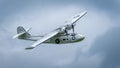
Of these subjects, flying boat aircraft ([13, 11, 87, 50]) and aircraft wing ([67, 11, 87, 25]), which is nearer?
flying boat aircraft ([13, 11, 87, 50])

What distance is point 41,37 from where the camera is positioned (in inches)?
4624

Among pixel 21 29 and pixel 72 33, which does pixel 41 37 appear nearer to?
pixel 72 33

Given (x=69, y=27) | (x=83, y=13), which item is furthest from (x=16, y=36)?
(x=83, y=13)

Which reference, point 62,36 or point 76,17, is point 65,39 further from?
point 76,17

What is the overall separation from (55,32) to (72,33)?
194 inches

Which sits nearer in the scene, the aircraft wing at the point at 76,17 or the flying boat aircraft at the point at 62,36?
the flying boat aircraft at the point at 62,36

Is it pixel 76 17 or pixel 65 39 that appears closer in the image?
pixel 65 39

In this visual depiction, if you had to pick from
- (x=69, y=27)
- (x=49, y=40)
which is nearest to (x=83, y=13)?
(x=69, y=27)

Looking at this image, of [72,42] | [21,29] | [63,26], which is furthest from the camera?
[21,29]

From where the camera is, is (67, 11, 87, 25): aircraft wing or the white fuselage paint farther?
(67, 11, 87, 25): aircraft wing

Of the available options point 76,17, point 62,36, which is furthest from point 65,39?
point 76,17

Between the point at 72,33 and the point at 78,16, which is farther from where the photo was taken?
the point at 78,16

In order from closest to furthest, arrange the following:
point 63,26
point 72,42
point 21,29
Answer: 1. point 72,42
2. point 63,26
3. point 21,29

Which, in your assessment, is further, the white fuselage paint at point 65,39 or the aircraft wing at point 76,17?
the aircraft wing at point 76,17
